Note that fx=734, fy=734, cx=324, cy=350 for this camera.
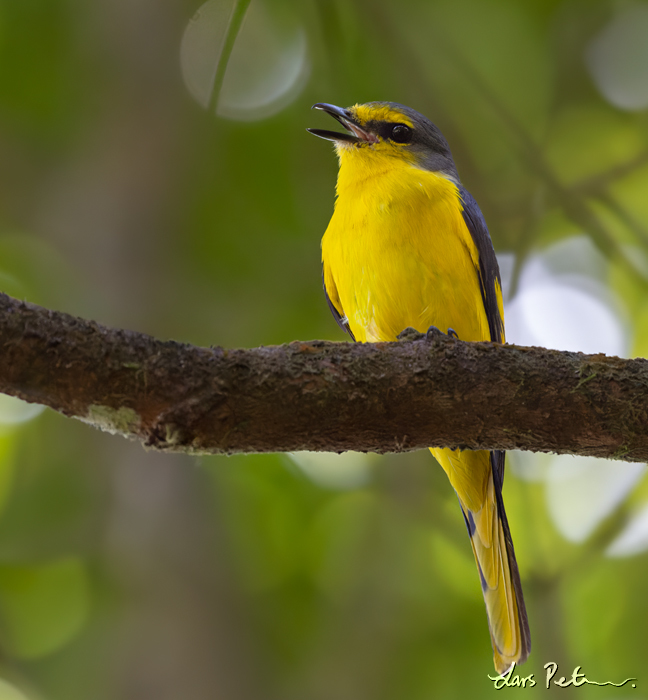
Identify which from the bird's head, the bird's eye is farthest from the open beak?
the bird's eye

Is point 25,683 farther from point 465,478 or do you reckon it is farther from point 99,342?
point 99,342

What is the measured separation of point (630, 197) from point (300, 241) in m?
2.83

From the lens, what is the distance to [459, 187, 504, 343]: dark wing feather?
12.7ft

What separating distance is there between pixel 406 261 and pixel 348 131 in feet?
4.12

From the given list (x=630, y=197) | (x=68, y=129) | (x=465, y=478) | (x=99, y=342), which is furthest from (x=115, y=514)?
(x=630, y=197)

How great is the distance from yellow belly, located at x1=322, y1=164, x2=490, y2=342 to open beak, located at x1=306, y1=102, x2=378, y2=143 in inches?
18.6

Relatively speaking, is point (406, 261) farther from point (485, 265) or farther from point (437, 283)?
point (485, 265)

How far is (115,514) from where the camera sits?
3990 millimetres

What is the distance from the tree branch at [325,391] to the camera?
1980mm

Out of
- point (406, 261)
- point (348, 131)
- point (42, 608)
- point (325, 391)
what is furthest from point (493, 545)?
point (42, 608)

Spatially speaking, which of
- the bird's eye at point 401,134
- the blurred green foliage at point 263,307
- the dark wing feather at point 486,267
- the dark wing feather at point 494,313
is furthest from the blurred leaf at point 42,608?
the bird's eye at point 401,134

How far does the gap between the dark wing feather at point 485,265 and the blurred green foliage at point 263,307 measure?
0.61 meters

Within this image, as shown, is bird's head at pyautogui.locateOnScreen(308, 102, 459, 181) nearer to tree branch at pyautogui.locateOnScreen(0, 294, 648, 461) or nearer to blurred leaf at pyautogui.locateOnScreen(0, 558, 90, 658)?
tree branch at pyautogui.locateOnScreen(0, 294, 648, 461)

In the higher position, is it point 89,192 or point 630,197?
point 630,197
